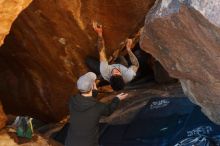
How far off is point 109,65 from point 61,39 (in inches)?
29.3

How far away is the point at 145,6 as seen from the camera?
20.5 ft

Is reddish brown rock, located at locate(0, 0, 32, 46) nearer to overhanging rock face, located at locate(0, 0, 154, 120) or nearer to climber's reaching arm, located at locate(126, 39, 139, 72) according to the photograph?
overhanging rock face, located at locate(0, 0, 154, 120)

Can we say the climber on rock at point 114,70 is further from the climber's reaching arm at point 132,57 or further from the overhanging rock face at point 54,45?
the overhanging rock face at point 54,45

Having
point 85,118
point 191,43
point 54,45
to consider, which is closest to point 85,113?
point 85,118

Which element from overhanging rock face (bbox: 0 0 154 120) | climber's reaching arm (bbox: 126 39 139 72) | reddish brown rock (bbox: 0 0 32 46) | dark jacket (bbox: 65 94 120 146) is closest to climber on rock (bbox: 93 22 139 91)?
climber's reaching arm (bbox: 126 39 139 72)

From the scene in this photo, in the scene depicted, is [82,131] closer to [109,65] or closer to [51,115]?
[109,65]

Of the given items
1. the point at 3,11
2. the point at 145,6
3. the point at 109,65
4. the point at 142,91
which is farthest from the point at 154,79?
the point at 3,11

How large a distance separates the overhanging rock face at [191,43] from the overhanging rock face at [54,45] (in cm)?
160

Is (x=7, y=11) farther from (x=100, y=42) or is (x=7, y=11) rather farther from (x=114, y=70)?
(x=114, y=70)

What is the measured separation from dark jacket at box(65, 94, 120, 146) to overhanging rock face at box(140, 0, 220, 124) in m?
0.92

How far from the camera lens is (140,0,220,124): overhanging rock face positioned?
3938 millimetres

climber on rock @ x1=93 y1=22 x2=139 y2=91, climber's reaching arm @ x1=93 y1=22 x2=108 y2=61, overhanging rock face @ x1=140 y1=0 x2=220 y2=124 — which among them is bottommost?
climber on rock @ x1=93 y1=22 x2=139 y2=91

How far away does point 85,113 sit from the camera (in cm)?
540

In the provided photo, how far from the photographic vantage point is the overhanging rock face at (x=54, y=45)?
20.8 ft
